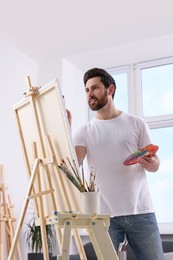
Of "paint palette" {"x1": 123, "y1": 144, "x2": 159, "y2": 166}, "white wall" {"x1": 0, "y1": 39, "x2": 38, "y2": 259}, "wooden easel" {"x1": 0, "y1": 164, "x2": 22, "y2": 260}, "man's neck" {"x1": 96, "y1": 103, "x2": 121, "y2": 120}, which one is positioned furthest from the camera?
"white wall" {"x1": 0, "y1": 39, "x2": 38, "y2": 259}

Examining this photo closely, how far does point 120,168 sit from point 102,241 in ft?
2.05

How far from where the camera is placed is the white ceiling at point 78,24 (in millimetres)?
3605

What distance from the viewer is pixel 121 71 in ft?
16.3

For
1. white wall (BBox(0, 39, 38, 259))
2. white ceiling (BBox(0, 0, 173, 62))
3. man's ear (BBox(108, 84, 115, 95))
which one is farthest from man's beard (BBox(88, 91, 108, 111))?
white wall (BBox(0, 39, 38, 259))

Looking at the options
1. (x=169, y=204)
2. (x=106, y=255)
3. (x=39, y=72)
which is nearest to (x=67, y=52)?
(x=39, y=72)

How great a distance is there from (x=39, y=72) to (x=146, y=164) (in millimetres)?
2973

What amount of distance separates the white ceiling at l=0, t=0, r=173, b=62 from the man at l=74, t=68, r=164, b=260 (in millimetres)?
1641

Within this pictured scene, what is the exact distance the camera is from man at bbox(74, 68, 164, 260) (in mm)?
1939

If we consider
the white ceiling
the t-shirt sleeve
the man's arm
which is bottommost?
the man's arm

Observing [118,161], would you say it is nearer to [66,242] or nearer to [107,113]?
[107,113]

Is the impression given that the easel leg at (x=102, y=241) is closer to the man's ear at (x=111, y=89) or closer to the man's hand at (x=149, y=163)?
the man's hand at (x=149, y=163)

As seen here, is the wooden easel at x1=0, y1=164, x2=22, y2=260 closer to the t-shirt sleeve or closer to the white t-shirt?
the white t-shirt

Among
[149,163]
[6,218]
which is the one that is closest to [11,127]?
[6,218]

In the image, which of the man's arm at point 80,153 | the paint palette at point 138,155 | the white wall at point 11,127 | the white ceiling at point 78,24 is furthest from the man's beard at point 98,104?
the white wall at point 11,127
